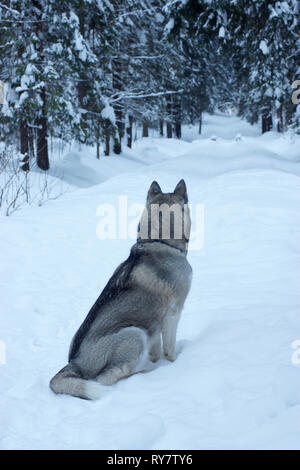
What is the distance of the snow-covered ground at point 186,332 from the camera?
2467mm

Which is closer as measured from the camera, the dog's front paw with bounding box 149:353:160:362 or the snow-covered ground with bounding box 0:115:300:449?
the snow-covered ground with bounding box 0:115:300:449

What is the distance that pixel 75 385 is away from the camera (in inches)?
117

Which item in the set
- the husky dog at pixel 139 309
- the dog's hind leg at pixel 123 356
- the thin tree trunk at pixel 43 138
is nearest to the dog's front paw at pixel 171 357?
the husky dog at pixel 139 309

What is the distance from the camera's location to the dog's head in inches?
141

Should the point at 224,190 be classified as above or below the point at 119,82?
below

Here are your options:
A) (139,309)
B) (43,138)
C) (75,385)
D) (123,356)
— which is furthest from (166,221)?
(43,138)

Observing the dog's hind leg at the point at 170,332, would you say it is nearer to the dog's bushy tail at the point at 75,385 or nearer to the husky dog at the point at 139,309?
the husky dog at the point at 139,309

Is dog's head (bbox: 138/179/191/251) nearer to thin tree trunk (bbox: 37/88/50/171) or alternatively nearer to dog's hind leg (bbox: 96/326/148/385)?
dog's hind leg (bbox: 96/326/148/385)

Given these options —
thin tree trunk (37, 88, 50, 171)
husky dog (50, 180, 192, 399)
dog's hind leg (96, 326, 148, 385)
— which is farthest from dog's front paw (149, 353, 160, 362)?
thin tree trunk (37, 88, 50, 171)

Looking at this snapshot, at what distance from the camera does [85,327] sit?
3201 millimetres

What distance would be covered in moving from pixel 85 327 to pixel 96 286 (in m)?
2.60

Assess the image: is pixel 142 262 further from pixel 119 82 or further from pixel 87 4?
pixel 119 82

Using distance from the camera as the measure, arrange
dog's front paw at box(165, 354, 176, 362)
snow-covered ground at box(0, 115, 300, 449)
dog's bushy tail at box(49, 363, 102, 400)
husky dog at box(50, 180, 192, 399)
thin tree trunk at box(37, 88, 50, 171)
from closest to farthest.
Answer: snow-covered ground at box(0, 115, 300, 449) → dog's bushy tail at box(49, 363, 102, 400) → husky dog at box(50, 180, 192, 399) → dog's front paw at box(165, 354, 176, 362) → thin tree trunk at box(37, 88, 50, 171)

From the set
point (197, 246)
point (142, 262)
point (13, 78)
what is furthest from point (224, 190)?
point (13, 78)
